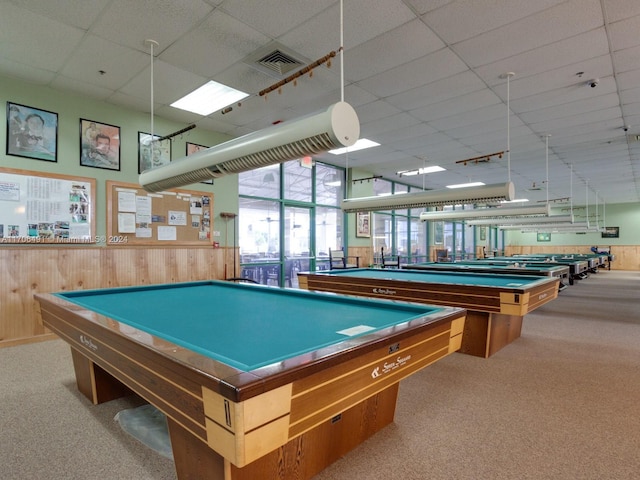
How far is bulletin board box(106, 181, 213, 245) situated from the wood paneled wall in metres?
0.16

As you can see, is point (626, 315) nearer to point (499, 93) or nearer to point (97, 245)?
point (499, 93)

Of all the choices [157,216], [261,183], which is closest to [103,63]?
[157,216]

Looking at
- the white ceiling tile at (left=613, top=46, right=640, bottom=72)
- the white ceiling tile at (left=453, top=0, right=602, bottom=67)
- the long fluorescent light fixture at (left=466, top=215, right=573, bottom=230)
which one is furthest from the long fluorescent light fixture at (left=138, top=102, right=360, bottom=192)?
the long fluorescent light fixture at (left=466, top=215, right=573, bottom=230)

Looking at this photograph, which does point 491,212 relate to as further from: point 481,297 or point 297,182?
point 297,182

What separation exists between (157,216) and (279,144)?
3.90 m

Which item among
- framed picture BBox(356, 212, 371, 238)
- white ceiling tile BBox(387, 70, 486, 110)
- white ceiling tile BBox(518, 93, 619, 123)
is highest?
white ceiling tile BBox(387, 70, 486, 110)

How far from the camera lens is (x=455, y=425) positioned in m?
2.43

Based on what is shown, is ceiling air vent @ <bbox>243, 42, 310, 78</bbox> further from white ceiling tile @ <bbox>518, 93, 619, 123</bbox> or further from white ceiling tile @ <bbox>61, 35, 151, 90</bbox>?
white ceiling tile @ <bbox>518, 93, 619, 123</bbox>

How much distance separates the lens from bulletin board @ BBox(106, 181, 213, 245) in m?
5.01

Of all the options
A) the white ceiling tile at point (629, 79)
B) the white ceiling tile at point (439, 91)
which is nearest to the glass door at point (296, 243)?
the white ceiling tile at point (439, 91)

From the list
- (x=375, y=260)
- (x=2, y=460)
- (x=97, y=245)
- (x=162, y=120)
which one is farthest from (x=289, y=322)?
(x=375, y=260)

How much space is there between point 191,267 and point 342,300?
12.7ft

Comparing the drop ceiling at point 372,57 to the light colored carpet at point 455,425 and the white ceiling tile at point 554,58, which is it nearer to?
the white ceiling tile at point 554,58

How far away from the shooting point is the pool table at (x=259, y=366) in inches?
45.5
